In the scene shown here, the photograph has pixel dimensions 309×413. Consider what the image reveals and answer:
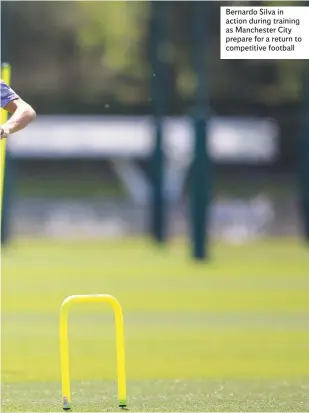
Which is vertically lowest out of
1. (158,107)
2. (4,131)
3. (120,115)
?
(4,131)

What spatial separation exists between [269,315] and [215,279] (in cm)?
588

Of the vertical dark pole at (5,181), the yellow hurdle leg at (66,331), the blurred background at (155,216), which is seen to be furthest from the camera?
the vertical dark pole at (5,181)

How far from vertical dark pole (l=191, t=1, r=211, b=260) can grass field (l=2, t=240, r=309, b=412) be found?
0.59 m

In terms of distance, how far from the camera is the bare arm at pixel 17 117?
9453mm

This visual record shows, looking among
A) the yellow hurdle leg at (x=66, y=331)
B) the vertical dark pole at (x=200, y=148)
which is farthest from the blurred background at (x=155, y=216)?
the yellow hurdle leg at (x=66, y=331)

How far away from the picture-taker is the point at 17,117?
9.61m

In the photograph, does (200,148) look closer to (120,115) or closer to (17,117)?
(17,117)

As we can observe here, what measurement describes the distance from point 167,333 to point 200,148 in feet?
44.7

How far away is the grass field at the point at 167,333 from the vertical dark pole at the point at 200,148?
588 mm

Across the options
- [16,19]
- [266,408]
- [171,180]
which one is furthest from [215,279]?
[16,19]

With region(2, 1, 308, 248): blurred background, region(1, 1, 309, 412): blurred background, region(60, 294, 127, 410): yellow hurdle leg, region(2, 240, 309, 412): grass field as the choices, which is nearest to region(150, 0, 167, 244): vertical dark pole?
region(1, 1, 309, 412): blurred background

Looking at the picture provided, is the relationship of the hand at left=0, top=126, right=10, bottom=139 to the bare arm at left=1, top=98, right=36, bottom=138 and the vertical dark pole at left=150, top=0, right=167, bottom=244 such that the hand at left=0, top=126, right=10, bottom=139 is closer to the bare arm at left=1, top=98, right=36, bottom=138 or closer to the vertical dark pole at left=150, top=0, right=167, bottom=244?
the bare arm at left=1, top=98, right=36, bottom=138

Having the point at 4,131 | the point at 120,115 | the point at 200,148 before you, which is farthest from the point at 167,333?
the point at 120,115

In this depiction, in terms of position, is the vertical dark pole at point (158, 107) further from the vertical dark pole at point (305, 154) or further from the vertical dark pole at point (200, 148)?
the vertical dark pole at point (200, 148)
